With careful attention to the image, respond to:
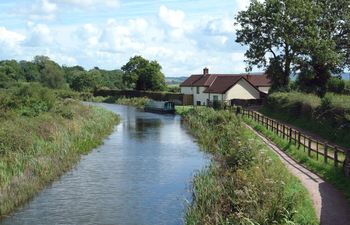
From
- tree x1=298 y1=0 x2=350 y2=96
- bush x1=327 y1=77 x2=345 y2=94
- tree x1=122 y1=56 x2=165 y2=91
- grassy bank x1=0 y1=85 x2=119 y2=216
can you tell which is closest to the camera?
grassy bank x1=0 y1=85 x2=119 y2=216

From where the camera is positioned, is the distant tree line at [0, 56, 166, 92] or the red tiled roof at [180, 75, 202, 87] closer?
the red tiled roof at [180, 75, 202, 87]

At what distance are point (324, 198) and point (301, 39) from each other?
45.7 m

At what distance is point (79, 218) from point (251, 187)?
7367 mm

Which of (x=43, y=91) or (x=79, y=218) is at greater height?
(x=43, y=91)

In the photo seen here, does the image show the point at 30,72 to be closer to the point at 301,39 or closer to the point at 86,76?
the point at 86,76

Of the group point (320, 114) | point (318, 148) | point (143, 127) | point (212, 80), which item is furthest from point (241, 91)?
point (318, 148)

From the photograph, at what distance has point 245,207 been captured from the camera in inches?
675

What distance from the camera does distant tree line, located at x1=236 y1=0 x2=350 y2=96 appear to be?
202 ft

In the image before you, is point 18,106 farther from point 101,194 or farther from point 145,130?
point 101,194

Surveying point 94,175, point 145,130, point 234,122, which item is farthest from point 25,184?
point 145,130

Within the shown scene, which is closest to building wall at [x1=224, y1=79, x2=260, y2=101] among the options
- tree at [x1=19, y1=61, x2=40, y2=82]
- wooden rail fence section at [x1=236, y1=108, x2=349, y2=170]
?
wooden rail fence section at [x1=236, y1=108, x2=349, y2=170]

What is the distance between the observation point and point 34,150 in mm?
29391

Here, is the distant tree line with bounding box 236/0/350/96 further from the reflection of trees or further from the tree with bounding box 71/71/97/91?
the tree with bounding box 71/71/97/91

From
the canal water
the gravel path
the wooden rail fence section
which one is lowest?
the canal water
